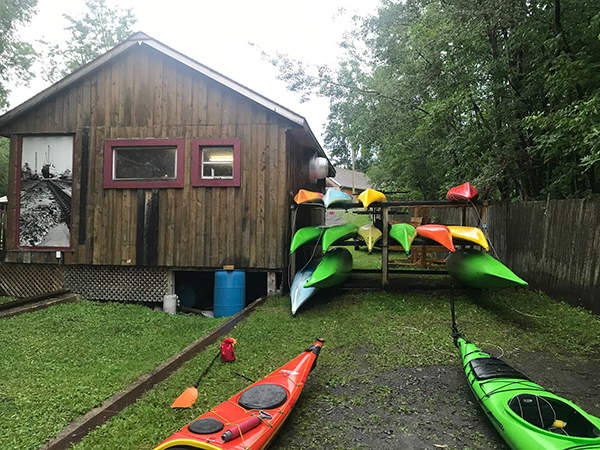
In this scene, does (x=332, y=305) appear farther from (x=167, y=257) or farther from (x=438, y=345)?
(x=167, y=257)

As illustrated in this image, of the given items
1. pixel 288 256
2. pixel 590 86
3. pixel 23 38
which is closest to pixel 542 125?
pixel 590 86

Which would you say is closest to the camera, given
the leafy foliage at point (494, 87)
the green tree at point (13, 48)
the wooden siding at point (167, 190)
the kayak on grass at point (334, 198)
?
the leafy foliage at point (494, 87)

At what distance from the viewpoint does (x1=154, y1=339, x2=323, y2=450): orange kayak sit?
2.06m

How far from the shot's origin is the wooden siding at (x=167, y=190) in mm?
7387

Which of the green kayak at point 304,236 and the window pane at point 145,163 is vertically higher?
the window pane at point 145,163

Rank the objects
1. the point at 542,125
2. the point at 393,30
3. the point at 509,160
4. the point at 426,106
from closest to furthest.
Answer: the point at 542,125 → the point at 509,160 → the point at 426,106 → the point at 393,30

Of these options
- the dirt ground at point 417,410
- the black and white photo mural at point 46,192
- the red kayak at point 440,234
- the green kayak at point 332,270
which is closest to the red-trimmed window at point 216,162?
the green kayak at point 332,270

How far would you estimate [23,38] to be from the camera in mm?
17656

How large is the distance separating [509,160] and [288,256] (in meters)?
5.59

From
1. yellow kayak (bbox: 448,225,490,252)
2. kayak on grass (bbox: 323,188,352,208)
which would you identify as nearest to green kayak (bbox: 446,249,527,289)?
yellow kayak (bbox: 448,225,490,252)

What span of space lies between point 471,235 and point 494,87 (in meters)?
4.32

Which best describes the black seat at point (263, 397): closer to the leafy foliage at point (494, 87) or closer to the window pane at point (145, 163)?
the leafy foliage at point (494, 87)

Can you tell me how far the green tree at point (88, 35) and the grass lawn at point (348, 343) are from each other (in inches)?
1025

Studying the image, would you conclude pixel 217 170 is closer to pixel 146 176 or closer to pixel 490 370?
pixel 146 176
